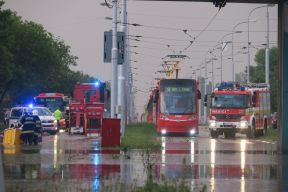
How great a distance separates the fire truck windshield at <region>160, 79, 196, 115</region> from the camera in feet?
153

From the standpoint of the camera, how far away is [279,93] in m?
25.9

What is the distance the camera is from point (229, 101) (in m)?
44.5

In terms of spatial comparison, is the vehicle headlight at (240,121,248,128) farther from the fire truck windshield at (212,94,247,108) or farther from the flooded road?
the flooded road

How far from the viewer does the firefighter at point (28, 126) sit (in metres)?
31.6

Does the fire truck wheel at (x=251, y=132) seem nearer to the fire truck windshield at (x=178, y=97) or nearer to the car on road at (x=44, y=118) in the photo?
the fire truck windshield at (x=178, y=97)

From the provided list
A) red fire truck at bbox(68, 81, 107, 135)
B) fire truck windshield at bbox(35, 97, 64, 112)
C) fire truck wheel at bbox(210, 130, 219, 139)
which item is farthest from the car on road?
fire truck windshield at bbox(35, 97, 64, 112)

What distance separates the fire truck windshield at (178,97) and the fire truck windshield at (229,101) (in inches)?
81.7

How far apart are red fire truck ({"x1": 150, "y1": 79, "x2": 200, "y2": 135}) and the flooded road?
Result: 783 inches

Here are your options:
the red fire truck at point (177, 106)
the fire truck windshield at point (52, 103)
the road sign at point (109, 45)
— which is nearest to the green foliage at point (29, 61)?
the fire truck windshield at point (52, 103)

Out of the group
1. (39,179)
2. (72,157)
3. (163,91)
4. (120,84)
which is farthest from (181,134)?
(39,179)

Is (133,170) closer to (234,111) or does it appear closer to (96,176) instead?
(96,176)

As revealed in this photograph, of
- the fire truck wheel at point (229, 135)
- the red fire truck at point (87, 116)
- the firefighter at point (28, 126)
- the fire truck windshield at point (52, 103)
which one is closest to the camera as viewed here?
the firefighter at point (28, 126)

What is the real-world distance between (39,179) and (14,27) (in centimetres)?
5455

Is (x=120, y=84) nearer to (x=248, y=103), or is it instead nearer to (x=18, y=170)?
(x=248, y=103)
